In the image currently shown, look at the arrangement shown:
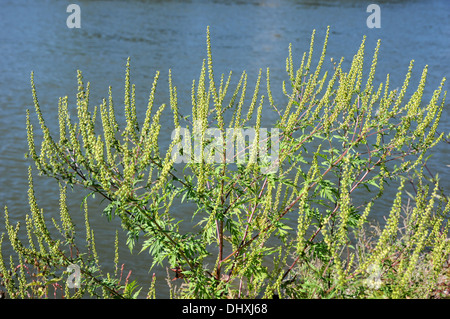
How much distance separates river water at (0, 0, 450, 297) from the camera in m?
11.8

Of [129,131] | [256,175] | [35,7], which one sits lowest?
[256,175]

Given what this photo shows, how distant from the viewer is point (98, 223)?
9.37m

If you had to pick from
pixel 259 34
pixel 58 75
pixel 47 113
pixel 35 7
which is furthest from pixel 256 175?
pixel 35 7

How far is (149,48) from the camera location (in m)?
22.3

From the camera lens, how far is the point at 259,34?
27.5 meters

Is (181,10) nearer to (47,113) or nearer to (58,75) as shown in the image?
(58,75)

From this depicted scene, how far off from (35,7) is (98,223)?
25577mm

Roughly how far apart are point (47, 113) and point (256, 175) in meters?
11.0

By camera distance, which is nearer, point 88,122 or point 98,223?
point 88,122

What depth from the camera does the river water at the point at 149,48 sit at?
11.8m
